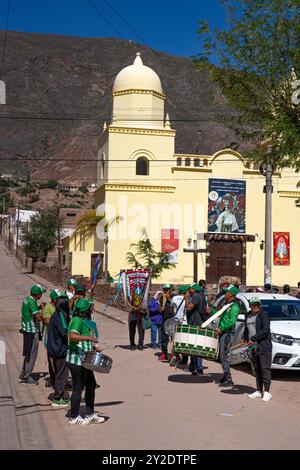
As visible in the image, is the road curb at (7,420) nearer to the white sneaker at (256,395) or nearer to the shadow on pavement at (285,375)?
the white sneaker at (256,395)

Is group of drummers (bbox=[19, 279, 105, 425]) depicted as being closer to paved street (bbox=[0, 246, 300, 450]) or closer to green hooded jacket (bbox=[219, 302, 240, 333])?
paved street (bbox=[0, 246, 300, 450])

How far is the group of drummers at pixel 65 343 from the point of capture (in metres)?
7.82

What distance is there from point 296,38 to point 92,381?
8.60m

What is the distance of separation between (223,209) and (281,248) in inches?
167

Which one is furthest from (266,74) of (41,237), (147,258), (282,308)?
(41,237)


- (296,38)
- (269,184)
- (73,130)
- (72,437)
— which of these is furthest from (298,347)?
(73,130)

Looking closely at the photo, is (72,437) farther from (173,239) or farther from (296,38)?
(173,239)

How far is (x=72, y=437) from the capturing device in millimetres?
7207

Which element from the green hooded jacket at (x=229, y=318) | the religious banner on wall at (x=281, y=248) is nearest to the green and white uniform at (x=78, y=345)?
the green hooded jacket at (x=229, y=318)

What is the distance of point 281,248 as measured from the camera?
38.7 metres

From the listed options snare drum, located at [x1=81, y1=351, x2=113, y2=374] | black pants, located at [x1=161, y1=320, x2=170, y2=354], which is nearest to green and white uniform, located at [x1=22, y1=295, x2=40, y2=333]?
snare drum, located at [x1=81, y1=351, x2=113, y2=374]

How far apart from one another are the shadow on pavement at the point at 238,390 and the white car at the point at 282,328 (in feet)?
2.70

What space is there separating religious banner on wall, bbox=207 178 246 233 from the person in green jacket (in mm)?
27131

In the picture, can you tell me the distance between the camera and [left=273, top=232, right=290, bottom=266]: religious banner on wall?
38625 millimetres
